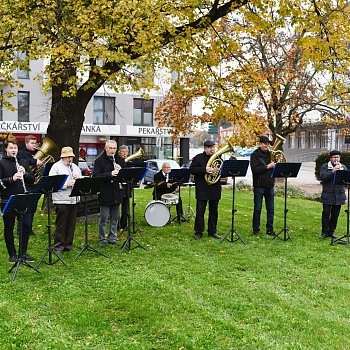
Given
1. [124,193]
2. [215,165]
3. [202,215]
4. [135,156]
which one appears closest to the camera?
[215,165]

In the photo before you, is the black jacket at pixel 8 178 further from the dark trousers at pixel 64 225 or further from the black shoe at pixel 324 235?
the black shoe at pixel 324 235

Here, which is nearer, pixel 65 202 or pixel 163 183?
pixel 65 202

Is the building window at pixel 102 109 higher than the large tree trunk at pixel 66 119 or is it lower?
higher

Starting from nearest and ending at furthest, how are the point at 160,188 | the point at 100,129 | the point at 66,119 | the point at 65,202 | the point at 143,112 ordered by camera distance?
the point at 65,202, the point at 160,188, the point at 66,119, the point at 100,129, the point at 143,112

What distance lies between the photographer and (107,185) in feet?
28.3

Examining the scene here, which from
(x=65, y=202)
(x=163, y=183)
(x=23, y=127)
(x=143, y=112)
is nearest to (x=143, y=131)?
(x=143, y=112)

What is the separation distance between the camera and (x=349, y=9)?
1157 cm

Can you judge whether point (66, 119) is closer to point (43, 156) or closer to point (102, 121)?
point (43, 156)

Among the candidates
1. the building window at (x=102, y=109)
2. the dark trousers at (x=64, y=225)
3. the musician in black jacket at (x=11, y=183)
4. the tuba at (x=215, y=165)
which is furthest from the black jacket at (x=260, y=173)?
the building window at (x=102, y=109)

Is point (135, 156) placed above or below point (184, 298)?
above

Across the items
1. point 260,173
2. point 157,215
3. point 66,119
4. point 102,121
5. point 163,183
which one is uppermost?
point 102,121

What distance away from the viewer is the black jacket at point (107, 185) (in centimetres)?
863

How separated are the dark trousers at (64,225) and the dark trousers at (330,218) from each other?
5384 millimetres

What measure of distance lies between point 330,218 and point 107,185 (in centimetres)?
492
